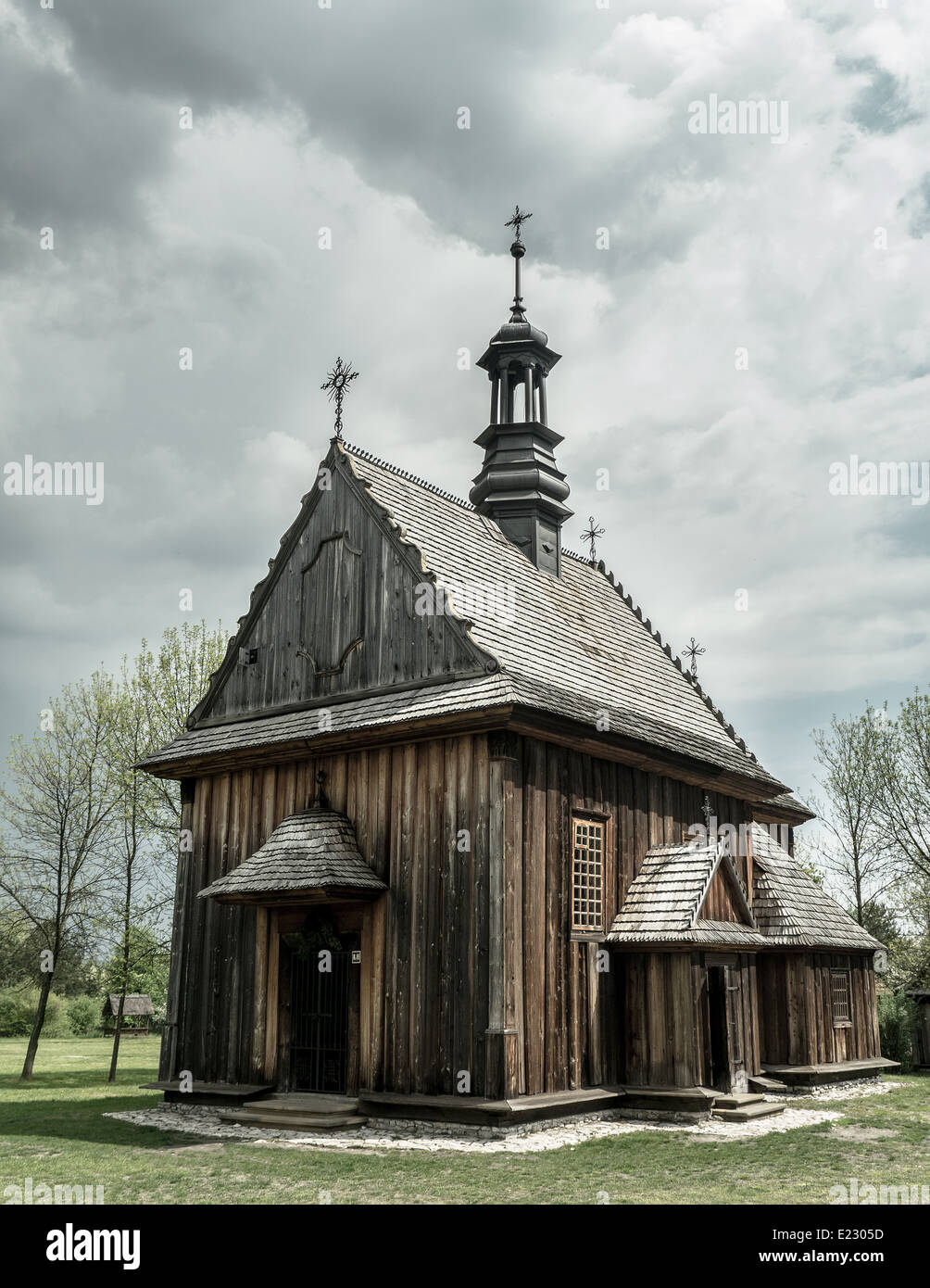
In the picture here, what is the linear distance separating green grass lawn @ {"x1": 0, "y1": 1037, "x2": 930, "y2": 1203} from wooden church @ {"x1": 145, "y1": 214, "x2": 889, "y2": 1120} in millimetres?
1929

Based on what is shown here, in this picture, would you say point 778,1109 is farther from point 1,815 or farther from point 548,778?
point 1,815

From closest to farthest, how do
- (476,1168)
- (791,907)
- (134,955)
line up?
(476,1168) < (791,907) < (134,955)

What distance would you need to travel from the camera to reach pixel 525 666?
16562mm

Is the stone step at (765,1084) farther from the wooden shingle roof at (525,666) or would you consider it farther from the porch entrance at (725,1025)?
the wooden shingle roof at (525,666)

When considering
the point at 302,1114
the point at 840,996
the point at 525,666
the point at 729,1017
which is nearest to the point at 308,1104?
the point at 302,1114

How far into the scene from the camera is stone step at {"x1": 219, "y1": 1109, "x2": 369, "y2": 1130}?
14.3 meters

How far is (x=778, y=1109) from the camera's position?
1636 cm

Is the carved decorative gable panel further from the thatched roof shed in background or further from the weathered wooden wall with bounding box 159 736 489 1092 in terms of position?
the thatched roof shed in background

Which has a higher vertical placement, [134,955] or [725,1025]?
[134,955]

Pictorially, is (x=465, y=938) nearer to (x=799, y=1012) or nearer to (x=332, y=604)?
A: (x=332, y=604)

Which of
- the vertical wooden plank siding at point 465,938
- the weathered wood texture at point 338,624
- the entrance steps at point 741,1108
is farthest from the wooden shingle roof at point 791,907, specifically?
the weathered wood texture at point 338,624

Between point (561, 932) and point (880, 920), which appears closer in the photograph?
point (561, 932)

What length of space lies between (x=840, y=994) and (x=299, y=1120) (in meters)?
12.2

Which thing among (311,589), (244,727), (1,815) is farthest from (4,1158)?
(1,815)
